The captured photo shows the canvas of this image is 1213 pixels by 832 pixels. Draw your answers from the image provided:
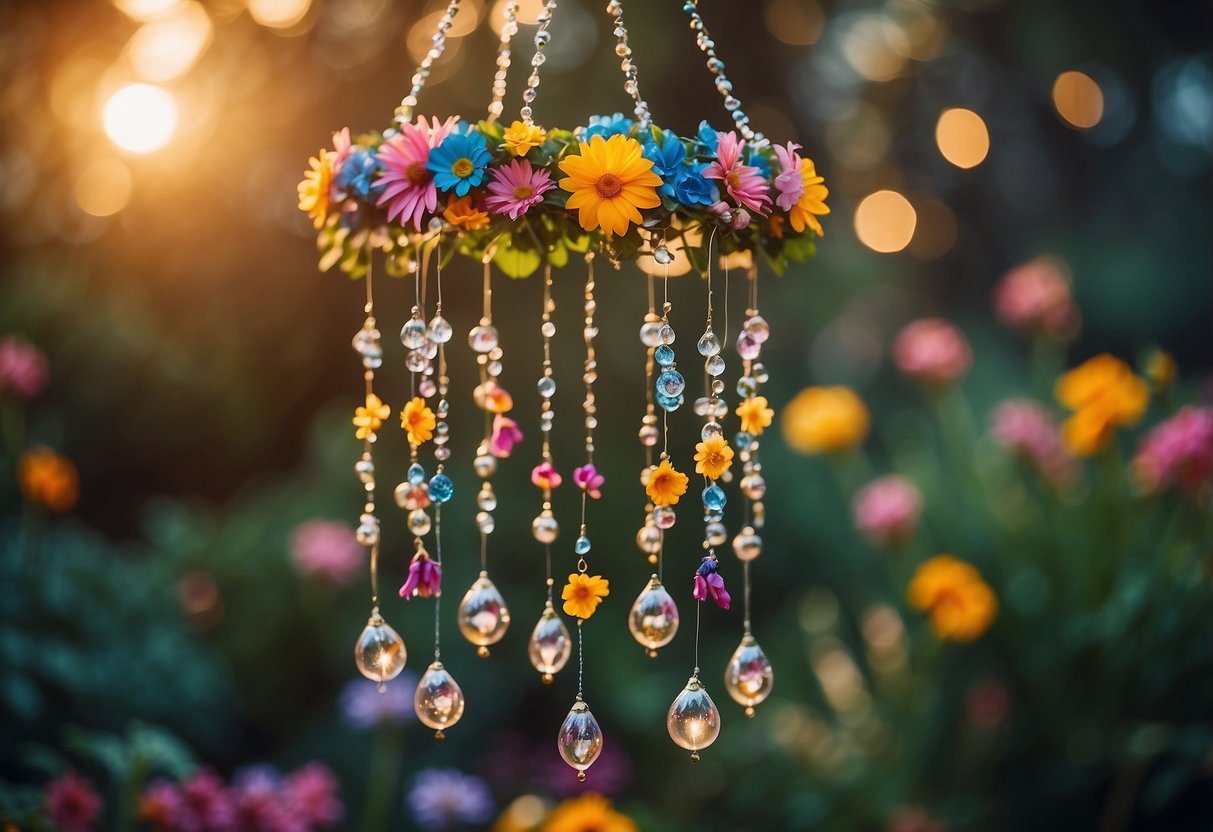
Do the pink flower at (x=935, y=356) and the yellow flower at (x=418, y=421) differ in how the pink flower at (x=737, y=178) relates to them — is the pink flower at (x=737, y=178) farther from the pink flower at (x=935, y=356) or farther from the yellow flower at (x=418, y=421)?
the pink flower at (x=935, y=356)

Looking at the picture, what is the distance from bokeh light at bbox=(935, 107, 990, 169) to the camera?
4578 mm

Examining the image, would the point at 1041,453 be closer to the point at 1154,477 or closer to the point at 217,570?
the point at 1154,477

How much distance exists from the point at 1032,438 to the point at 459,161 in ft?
5.65

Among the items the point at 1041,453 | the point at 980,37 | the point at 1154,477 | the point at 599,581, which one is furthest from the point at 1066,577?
the point at 980,37

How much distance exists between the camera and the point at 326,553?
7.49 feet

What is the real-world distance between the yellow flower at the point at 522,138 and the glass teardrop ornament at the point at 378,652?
49 centimetres

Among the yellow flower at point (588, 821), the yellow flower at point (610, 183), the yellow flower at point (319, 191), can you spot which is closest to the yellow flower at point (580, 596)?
the yellow flower at point (610, 183)

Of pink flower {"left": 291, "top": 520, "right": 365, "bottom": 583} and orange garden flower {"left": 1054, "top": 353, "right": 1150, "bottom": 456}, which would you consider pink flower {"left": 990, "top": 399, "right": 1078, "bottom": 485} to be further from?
pink flower {"left": 291, "top": 520, "right": 365, "bottom": 583}

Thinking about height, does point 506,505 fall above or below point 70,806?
above

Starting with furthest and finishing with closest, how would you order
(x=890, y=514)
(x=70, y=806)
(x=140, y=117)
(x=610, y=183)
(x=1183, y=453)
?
(x=140, y=117)
(x=890, y=514)
(x=1183, y=453)
(x=70, y=806)
(x=610, y=183)

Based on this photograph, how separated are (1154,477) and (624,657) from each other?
1.42 m

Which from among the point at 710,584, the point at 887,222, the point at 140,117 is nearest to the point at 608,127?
the point at 710,584

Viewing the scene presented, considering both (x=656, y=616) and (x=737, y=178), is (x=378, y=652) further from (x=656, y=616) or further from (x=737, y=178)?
(x=737, y=178)

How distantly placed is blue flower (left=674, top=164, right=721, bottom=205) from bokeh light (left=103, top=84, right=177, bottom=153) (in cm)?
229
